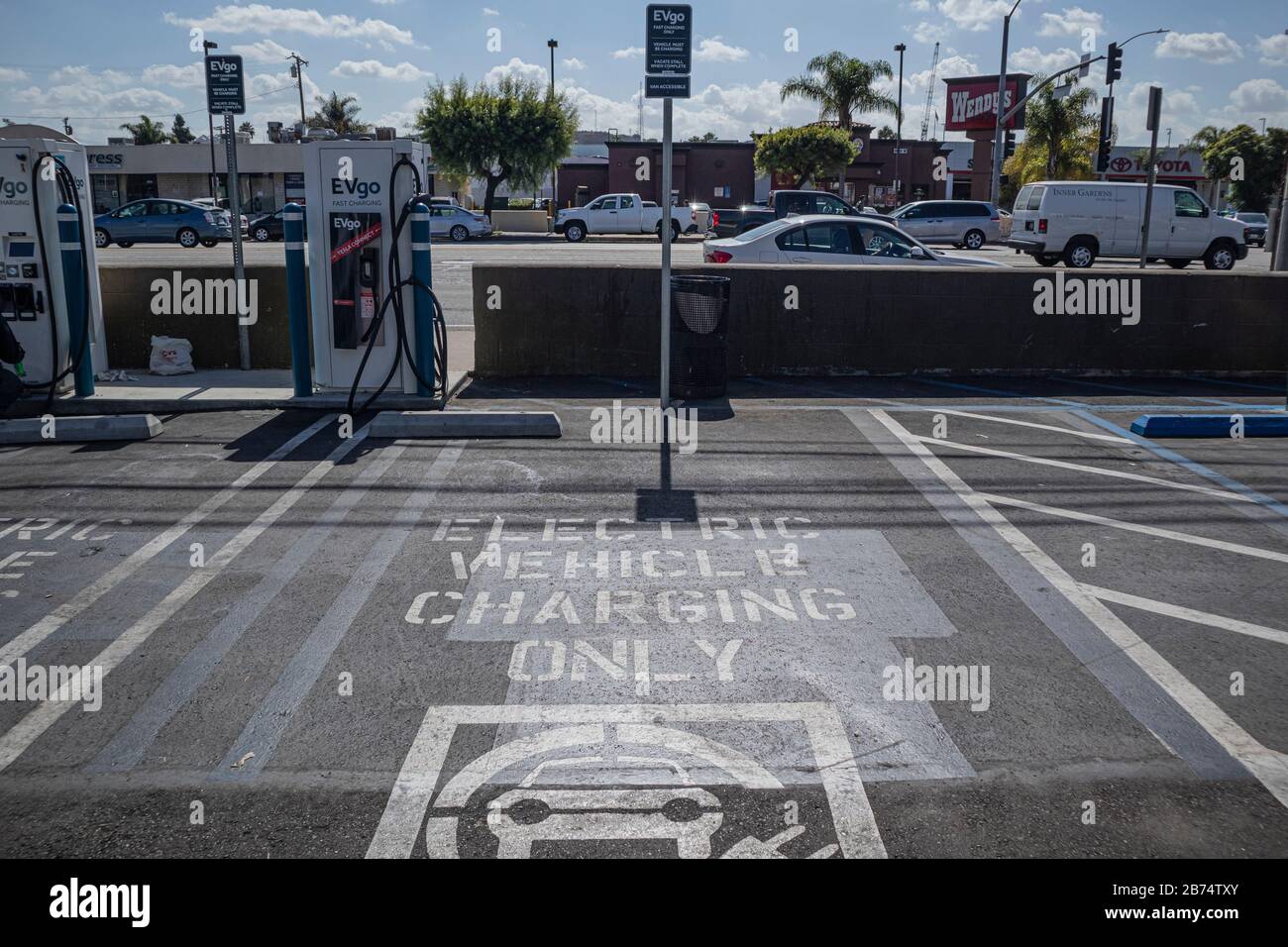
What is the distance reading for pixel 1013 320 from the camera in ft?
40.2

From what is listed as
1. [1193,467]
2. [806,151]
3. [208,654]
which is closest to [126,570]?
[208,654]

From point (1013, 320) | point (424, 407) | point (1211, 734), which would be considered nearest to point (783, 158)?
point (1013, 320)

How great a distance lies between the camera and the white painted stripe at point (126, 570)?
17.2 feet

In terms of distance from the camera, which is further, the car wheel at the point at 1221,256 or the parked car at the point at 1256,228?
the parked car at the point at 1256,228

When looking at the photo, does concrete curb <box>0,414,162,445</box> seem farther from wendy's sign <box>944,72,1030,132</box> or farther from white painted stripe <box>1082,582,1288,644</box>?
wendy's sign <box>944,72,1030,132</box>

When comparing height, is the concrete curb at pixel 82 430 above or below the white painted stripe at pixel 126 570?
above

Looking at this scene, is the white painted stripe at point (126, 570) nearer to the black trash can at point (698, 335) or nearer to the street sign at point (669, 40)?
the black trash can at point (698, 335)

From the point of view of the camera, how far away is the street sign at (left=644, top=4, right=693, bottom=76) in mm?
9023

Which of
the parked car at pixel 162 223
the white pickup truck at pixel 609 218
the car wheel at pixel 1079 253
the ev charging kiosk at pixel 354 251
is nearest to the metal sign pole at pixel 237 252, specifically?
the ev charging kiosk at pixel 354 251

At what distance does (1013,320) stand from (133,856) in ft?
35.8

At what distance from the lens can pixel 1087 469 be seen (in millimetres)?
8492

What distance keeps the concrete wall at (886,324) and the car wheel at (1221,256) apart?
651 inches
